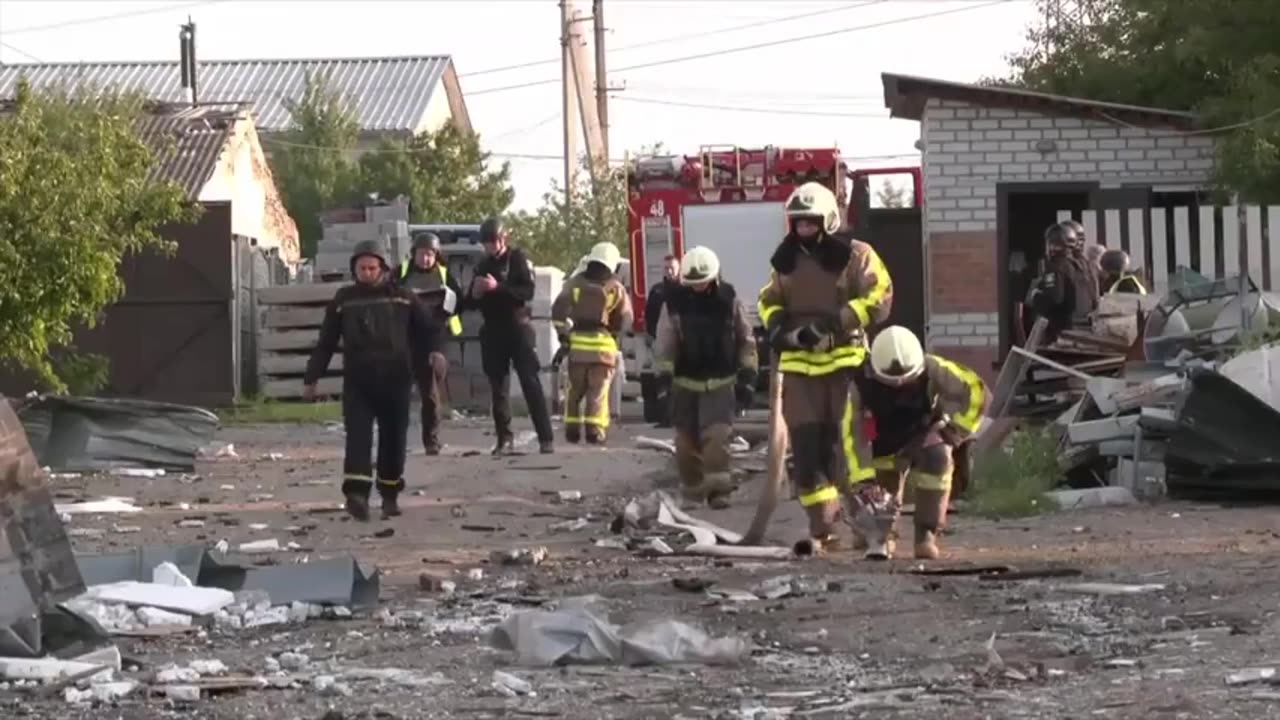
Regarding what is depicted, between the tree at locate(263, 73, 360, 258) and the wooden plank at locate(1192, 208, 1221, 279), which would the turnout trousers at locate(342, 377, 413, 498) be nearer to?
the wooden plank at locate(1192, 208, 1221, 279)

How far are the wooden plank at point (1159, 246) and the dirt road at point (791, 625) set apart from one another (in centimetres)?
858

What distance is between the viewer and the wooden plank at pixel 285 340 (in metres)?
32.5

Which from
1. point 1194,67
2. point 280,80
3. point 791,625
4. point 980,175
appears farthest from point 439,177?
point 791,625

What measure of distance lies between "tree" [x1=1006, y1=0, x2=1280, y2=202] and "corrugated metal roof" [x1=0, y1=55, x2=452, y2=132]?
37.2 m

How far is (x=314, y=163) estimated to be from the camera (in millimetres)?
57906

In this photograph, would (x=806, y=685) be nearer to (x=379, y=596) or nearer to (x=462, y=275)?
(x=379, y=596)

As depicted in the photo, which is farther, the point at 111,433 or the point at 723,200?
the point at 723,200

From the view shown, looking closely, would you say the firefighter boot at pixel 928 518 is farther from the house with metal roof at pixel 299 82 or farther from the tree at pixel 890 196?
the house with metal roof at pixel 299 82

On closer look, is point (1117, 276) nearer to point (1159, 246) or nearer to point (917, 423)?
point (1159, 246)

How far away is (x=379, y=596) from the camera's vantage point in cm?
1120

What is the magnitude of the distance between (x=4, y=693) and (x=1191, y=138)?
18.4m

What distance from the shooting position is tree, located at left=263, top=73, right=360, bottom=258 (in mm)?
57375

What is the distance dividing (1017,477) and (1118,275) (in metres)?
4.81

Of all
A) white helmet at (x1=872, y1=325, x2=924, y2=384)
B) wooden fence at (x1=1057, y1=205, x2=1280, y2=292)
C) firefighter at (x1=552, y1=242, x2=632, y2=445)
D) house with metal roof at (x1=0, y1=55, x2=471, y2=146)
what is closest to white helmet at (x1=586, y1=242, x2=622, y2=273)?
firefighter at (x1=552, y1=242, x2=632, y2=445)
